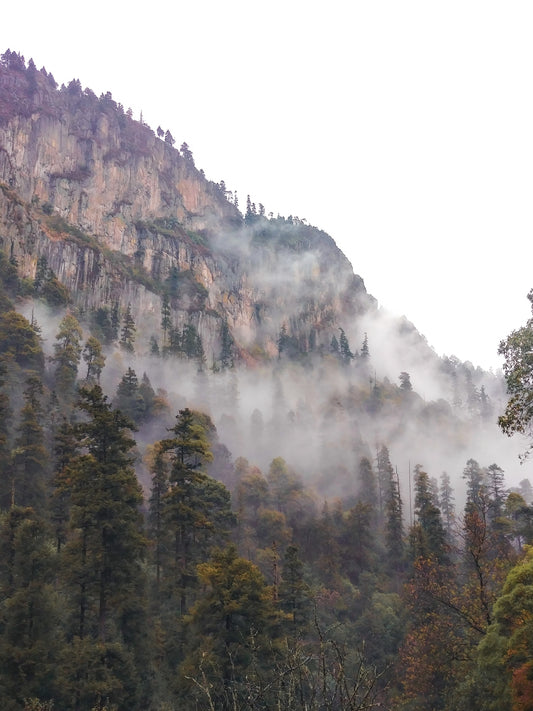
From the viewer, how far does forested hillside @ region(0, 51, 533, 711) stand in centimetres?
1931

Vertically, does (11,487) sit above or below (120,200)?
below

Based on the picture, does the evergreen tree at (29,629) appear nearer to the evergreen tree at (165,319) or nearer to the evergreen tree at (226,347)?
the evergreen tree at (165,319)

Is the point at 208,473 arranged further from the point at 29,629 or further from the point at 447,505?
the point at 29,629

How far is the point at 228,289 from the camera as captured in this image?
16525 centimetres

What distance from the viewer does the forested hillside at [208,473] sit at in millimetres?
19312

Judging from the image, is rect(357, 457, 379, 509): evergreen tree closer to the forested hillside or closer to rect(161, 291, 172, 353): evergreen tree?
the forested hillside

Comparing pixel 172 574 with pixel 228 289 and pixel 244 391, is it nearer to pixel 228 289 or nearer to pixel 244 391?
pixel 244 391

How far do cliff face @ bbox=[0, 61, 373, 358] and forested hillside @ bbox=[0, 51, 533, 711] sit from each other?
838 millimetres

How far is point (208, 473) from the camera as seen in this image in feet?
230

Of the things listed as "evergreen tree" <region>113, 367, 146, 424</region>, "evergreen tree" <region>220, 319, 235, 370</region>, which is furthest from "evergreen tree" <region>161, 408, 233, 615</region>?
"evergreen tree" <region>220, 319, 235, 370</region>

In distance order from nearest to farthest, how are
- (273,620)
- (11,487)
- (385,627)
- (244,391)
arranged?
(273,620)
(11,487)
(385,627)
(244,391)

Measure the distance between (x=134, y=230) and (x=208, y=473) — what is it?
324ft

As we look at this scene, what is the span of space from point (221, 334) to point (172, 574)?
116703mm

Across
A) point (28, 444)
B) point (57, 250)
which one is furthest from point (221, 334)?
point (28, 444)
